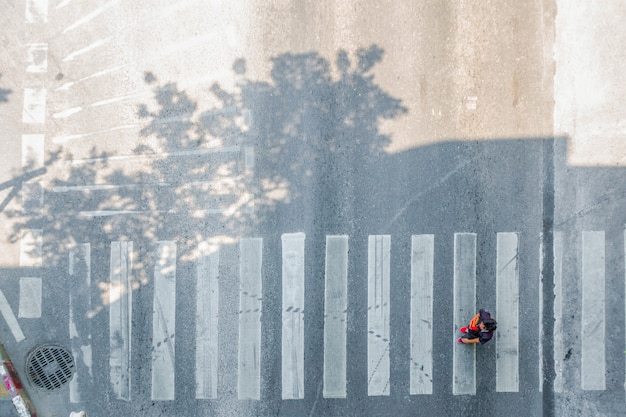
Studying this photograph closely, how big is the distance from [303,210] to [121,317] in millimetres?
3918

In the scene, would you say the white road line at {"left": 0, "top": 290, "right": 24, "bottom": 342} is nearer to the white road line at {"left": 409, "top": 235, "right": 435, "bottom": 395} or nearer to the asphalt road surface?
the asphalt road surface

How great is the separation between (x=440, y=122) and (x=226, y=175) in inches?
163

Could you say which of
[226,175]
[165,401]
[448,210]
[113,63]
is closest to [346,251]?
[448,210]

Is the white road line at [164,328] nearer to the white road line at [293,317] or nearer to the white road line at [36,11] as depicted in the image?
the white road line at [293,317]

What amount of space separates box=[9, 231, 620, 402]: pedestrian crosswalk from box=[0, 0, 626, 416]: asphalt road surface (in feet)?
0.12

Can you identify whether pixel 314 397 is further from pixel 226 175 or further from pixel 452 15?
pixel 452 15

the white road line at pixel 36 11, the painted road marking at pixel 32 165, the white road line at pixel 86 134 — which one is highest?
the white road line at pixel 36 11

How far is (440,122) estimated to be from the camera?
9242 mm

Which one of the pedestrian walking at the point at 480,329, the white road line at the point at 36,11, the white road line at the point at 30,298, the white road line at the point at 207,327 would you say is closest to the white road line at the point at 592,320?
the pedestrian walking at the point at 480,329

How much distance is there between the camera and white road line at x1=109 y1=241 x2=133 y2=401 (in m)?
9.11

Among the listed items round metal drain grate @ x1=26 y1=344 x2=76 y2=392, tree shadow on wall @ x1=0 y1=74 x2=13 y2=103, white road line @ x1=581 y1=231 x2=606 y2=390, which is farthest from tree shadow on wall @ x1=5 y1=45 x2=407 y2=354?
white road line @ x1=581 y1=231 x2=606 y2=390

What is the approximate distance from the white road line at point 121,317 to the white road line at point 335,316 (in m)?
3.65

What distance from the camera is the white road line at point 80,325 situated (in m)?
9.12

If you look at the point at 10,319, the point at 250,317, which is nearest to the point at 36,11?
the point at 10,319
